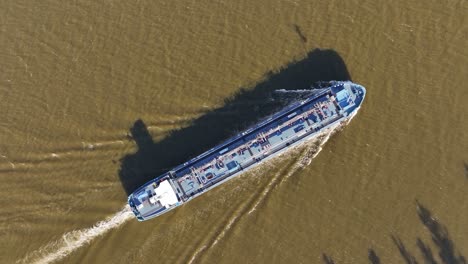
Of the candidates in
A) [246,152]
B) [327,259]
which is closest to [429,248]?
[327,259]

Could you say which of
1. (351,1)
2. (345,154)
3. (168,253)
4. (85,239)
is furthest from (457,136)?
(85,239)

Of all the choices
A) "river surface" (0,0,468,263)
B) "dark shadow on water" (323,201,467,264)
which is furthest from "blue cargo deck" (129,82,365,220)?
"dark shadow on water" (323,201,467,264)

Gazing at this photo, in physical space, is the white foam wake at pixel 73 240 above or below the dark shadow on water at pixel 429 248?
above

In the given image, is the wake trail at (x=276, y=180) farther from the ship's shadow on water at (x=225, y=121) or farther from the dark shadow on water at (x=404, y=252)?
the dark shadow on water at (x=404, y=252)

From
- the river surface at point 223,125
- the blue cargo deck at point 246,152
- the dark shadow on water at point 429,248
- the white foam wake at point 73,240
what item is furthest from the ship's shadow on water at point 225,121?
the dark shadow on water at point 429,248

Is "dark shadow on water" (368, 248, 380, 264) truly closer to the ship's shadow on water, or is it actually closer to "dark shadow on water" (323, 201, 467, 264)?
"dark shadow on water" (323, 201, 467, 264)
